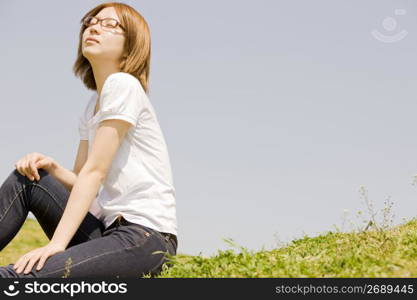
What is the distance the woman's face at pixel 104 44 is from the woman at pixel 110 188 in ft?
0.03

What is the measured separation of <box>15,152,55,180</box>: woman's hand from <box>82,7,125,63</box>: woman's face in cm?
117

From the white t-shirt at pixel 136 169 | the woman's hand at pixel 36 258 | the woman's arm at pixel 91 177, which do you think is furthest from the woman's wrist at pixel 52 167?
the woman's hand at pixel 36 258

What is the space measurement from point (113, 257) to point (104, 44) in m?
2.23

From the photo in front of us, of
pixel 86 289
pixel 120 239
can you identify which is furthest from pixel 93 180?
pixel 86 289

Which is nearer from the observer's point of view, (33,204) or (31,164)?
(31,164)

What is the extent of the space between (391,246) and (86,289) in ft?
11.3

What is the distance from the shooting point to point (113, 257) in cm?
472

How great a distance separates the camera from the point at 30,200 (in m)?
5.23

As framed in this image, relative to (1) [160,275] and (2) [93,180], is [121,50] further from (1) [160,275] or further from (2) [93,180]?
(1) [160,275]

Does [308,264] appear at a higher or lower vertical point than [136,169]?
lower

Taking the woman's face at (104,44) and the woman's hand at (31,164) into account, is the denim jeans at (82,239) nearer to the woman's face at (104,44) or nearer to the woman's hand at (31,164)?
the woman's hand at (31,164)

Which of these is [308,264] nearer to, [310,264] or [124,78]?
[310,264]

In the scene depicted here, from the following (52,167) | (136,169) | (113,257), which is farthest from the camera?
(52,167)

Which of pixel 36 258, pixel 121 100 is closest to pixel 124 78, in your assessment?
pixel 121 100
